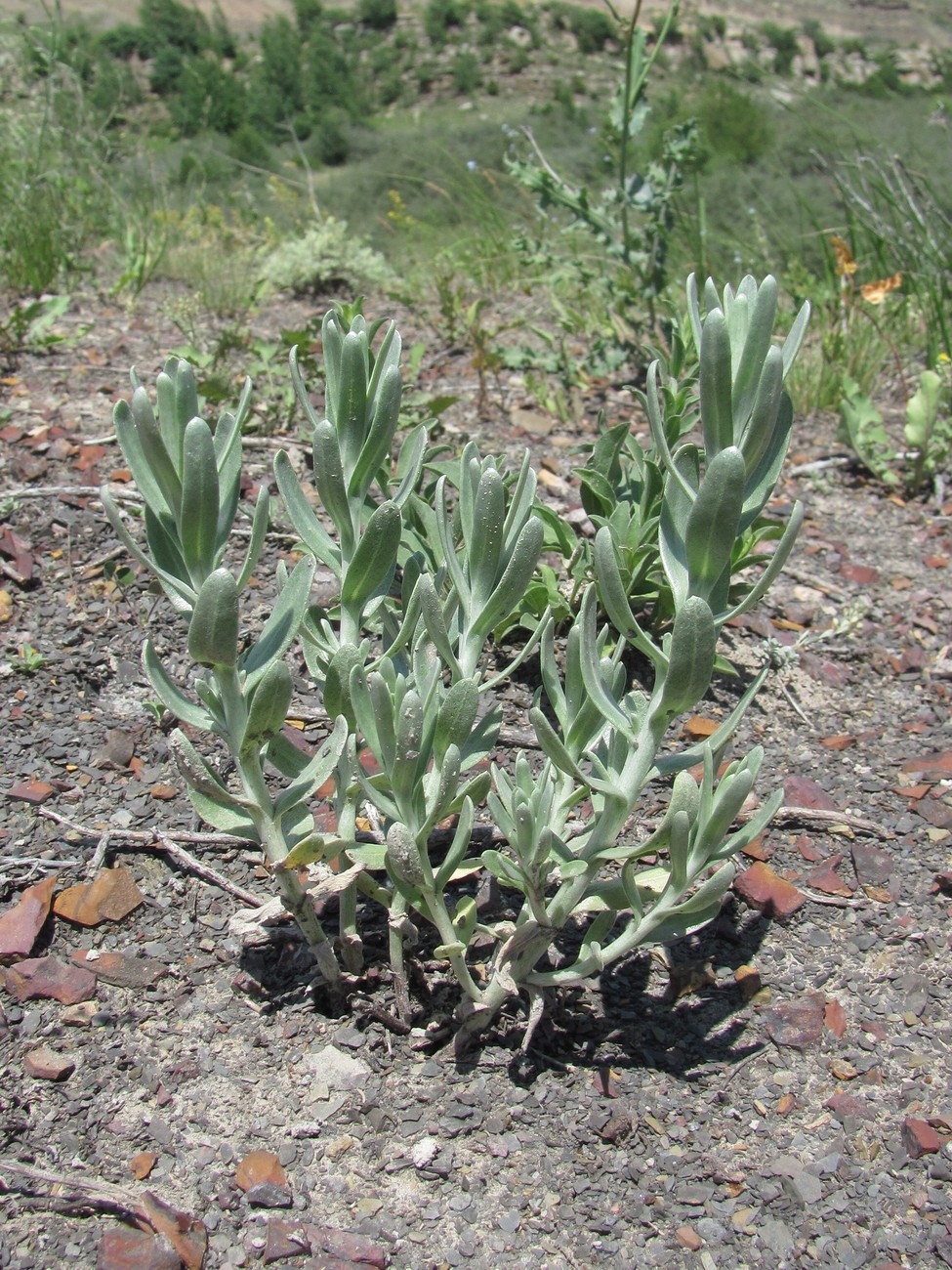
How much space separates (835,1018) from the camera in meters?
1.95

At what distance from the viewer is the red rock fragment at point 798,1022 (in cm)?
191

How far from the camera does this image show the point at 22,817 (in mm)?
2193

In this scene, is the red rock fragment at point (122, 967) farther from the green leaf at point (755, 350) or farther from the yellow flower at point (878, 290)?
the yellow flower at point (878, 290)

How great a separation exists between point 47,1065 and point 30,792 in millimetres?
650

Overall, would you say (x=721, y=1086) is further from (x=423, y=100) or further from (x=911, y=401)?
(x=423, y=100)

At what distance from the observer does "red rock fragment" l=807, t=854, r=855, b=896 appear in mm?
2238

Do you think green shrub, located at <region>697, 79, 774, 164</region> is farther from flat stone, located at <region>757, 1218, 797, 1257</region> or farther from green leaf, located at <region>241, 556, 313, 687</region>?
flat stone, located at <region>757, 1218, 797, 1257</region>

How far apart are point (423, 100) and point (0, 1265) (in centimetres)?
3503

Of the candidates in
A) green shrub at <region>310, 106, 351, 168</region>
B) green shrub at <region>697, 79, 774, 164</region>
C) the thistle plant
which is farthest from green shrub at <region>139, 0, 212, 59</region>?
the thistle plant

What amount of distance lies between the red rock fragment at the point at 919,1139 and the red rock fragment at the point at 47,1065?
1.34 m

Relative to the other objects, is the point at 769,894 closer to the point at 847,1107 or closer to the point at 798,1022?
the point at 798,1022

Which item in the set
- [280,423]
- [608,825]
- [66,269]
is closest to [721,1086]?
[608,825]

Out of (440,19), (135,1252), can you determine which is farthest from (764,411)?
(440,19)

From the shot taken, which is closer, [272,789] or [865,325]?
[272,789]
